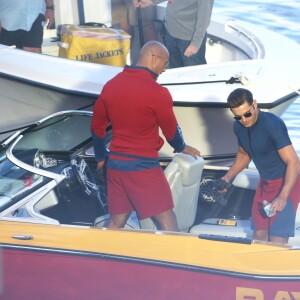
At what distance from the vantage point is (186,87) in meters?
6.41

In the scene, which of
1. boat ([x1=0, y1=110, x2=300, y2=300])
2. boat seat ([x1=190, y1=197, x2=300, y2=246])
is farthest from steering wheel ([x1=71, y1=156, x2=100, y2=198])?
boat seat ([x1=190, y1=197, x2=300, y2=246])

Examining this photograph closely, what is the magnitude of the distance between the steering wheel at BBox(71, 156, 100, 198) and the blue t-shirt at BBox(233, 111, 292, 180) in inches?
36.8

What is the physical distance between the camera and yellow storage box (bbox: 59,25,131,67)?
720 centimetres

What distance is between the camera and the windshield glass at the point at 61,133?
18.9 ft

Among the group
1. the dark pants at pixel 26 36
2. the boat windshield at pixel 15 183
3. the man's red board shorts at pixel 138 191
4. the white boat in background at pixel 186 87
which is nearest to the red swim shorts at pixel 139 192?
the man's red board shorts at pixel 138 191

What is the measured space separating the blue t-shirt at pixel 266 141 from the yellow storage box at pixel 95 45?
8.19ft

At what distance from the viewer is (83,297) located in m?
4.32

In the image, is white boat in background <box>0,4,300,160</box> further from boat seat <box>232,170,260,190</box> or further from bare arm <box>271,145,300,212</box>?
bare arm <box>271,145,300,212</box>

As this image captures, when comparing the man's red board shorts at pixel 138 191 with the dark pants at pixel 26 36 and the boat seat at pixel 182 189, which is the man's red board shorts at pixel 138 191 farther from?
the dark pants at pixel 26 36

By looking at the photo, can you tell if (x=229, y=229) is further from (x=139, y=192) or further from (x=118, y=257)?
(x=118, y=257)

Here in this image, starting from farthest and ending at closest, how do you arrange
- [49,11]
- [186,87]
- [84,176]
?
[49,11] → [186,87] → [84,176]

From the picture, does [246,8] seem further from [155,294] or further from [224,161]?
[155,294]

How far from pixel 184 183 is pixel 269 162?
1.67 ft

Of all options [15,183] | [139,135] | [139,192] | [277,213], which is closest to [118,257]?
[139,192]
